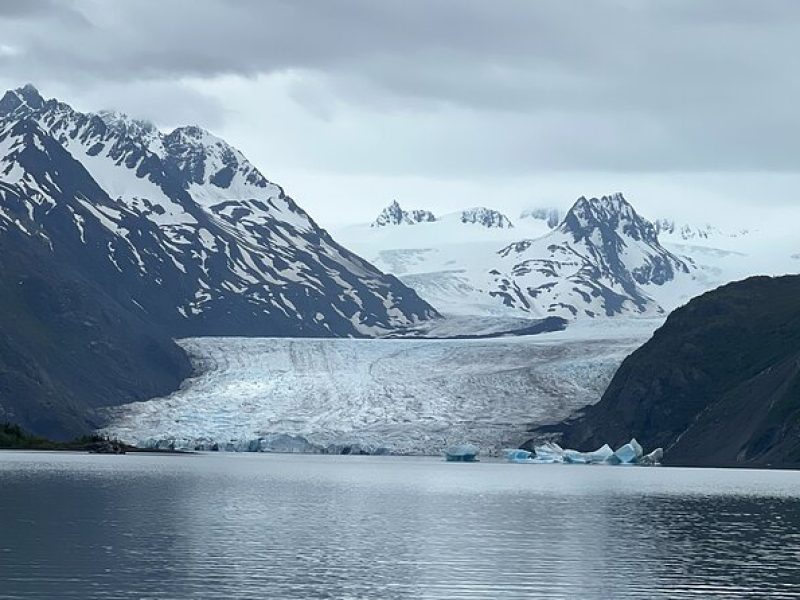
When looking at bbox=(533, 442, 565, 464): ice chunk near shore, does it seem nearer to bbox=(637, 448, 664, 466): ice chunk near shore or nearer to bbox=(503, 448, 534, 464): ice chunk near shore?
bbox=(503, 448, 534, 464): ice chunk near shore

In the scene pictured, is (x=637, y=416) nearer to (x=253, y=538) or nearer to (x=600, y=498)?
(x=600, y=498)

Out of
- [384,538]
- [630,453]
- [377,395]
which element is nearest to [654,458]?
[630,453]

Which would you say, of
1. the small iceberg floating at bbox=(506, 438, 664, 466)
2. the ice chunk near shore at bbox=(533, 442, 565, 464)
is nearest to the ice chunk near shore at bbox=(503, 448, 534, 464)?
the small iceberg floating at bbox=(506, 438, 664, 466)

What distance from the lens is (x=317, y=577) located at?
41.6 m

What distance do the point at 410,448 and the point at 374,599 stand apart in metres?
103

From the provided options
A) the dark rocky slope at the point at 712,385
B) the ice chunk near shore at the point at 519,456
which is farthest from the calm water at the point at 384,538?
the ice chunk near shore at the point at 519,456

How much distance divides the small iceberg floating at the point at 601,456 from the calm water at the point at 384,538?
4378 cm

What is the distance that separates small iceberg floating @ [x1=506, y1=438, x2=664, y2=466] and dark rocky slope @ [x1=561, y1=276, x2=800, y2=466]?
68.7 inches

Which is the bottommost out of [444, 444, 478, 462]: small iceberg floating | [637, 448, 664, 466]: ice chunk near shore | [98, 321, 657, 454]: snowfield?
[637, 448, 664, 466]: ice chunk near shore

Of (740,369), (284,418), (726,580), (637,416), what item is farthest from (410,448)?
(726,580)

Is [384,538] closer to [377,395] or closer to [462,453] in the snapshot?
[462,453]

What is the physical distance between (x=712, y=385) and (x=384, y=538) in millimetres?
96520

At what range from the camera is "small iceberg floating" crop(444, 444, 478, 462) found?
5248 inches

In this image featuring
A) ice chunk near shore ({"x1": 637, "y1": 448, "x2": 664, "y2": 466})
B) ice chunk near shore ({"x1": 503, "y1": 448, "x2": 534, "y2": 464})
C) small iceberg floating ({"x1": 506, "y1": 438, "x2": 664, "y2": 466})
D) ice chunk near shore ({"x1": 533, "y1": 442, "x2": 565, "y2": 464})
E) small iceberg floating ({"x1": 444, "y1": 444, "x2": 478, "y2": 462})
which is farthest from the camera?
ice chunk near shore ({"x1": 637, "y1": 448, "x2": 664, "y2": 466})
